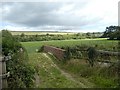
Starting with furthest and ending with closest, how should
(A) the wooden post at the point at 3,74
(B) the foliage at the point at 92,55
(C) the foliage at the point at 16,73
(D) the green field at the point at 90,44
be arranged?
(D) the green field at the point at 90,44 → (B) the foliage at the point at 92,55 → (C) the foliage at the point at 16,73 → (A) the wooden post at the point at 3,74

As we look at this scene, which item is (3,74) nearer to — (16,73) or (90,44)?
(16,73)

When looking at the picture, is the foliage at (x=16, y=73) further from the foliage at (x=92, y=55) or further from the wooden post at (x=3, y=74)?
the foliage at (x=92, y=55)

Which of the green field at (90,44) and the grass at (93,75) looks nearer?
the grass at (93,75)

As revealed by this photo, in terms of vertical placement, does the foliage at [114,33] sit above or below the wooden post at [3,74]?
above

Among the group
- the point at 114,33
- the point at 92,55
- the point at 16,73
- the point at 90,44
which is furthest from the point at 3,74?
the point at 114,33

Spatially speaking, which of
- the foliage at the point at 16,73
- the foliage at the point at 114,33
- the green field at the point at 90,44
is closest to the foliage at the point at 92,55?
the green field at the point at 90,44

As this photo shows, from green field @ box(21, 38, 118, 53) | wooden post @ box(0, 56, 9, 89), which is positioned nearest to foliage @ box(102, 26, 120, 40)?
green field @ box(21, 38, 118, 53)

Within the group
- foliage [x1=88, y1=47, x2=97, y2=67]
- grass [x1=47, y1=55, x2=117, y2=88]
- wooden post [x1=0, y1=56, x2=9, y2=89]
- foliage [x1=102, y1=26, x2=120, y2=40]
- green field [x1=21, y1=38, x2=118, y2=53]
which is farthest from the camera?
foliage [x1=102, y1=26, x2=120, y2=40]

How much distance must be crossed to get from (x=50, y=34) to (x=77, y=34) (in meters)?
6.38

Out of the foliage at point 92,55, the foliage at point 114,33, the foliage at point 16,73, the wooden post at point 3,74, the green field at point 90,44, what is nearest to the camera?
the wooden post at point 3,74

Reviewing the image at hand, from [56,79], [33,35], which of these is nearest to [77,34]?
[33,35]

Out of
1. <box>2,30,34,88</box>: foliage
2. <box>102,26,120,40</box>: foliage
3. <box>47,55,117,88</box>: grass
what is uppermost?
<box>102,26,120,40</box>: foliage

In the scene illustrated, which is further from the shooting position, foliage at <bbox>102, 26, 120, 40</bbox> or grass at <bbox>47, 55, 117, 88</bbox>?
foliage at <bbox>102, 26, 120, 40</bbox>

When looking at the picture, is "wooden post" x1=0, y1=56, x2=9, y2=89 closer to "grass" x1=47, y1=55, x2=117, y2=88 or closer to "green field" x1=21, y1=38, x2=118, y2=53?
"grass" x1=47, y1=55, x2=117, y2=88
